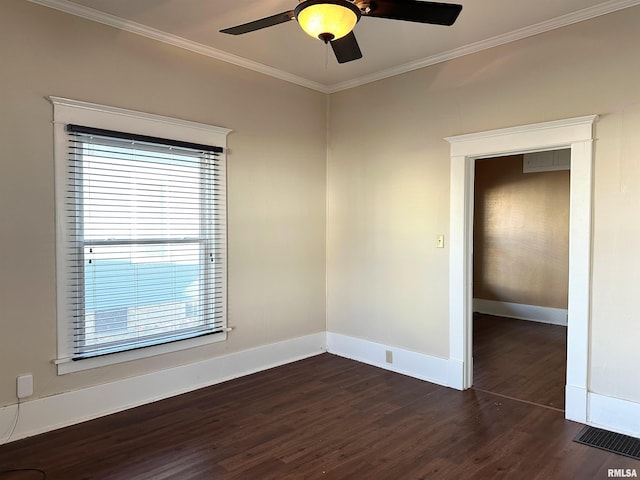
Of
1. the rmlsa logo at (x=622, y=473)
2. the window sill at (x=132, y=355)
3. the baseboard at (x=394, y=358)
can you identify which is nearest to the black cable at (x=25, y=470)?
the window sill at (x=132, y=355)

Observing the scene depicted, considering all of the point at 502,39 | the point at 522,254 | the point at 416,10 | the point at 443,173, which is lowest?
the point at 522,254

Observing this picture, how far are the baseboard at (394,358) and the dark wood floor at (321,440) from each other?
18 cm

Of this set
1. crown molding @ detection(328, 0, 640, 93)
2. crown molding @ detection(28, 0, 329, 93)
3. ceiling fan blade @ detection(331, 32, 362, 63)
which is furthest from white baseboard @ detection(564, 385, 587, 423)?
crown molding @ detection(28, 0, 329, 93)

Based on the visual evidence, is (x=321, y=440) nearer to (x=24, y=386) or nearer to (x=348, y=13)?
(x=24, y=386)

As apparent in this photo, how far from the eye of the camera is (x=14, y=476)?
2.43 metres

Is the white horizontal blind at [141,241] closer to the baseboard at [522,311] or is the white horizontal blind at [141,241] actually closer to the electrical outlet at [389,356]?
the electrical outlet at [389,356]

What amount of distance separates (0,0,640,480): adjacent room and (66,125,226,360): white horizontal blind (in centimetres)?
2

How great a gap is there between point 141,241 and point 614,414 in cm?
361

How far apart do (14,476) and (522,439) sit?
3.08 m

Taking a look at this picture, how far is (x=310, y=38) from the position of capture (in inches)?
138

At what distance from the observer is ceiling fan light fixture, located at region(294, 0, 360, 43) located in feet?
6.14

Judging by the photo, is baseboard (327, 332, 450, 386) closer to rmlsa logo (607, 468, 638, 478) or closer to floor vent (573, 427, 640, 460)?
floor vent (573, 427, 640, 460)

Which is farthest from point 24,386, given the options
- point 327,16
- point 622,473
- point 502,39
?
point 502,39

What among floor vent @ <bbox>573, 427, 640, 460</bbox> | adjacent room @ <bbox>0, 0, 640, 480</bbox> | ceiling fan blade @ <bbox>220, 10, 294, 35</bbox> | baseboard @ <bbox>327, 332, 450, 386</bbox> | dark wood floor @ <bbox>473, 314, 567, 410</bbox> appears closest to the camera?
ceiling fan blade @ <bbox>220, 10, 294, 35</bbox>
